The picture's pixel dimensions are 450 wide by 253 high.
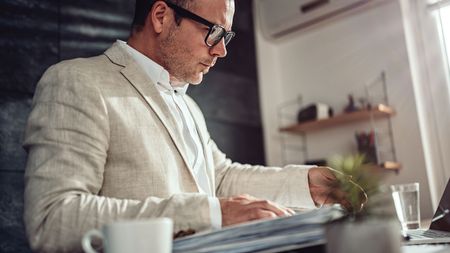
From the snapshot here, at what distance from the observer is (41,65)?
174 centimetres

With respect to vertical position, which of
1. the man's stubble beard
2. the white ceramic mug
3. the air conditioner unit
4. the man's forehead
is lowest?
the white ceramic mug

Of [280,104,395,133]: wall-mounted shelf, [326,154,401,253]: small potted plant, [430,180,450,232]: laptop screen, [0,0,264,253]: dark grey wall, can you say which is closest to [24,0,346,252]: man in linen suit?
Result: [326,154,401,253]: small potted plant

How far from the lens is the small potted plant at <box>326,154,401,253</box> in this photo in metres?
0.50

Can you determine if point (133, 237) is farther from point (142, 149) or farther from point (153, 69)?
point (153, 69)

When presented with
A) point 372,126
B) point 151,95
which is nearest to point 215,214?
point 151,95

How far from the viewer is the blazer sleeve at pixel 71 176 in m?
0.69

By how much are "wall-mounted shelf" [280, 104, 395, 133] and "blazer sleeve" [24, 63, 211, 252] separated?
1.61 meters

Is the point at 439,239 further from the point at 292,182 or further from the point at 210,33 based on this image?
the point at 210,33

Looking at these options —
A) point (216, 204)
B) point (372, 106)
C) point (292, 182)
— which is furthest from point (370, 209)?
point (372, 106)

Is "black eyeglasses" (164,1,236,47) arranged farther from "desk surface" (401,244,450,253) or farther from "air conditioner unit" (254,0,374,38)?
"air conditioner unit" (254,0,374,38)

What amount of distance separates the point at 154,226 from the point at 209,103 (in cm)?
188

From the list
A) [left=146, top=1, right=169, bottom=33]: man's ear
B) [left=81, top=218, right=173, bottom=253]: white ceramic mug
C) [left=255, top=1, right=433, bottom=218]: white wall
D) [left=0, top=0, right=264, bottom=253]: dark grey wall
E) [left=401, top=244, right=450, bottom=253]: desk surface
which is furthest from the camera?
[left=255, top=1, right=433, bottom=218]: white wall

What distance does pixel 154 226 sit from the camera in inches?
19.1

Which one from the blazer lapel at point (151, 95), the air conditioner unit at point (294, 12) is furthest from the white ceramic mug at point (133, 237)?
the air conditioner unit at point (294, 12)
